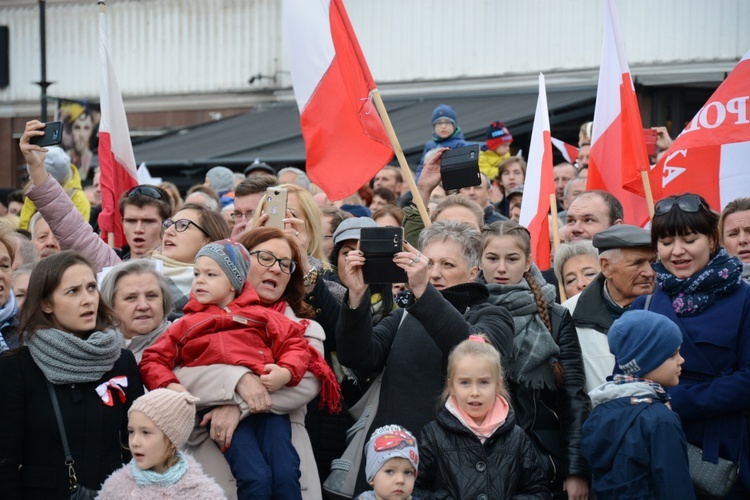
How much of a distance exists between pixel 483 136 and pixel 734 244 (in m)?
7.65

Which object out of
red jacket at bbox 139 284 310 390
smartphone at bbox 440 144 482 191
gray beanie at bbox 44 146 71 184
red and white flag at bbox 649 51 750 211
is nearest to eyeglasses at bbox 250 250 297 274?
red jacket at bbox 139 284 310 390

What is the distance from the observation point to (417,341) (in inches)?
218

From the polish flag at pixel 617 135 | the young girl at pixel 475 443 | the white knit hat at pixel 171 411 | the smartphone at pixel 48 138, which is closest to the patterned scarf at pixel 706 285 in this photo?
the young girl at pixel 475 443

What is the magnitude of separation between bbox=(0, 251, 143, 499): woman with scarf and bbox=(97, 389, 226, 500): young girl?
154 mm

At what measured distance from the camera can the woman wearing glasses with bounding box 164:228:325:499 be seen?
5.01 meters

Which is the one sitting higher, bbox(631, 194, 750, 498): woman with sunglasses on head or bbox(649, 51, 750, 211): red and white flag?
bbox(649, 51, 750, 211): red and white flag

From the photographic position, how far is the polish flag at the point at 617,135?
773 centimetres

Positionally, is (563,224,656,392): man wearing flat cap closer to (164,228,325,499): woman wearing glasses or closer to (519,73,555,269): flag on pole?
(164,228,325,499): woman wearing glasses

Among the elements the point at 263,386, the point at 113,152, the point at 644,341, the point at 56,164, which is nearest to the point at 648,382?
the point at 644,341

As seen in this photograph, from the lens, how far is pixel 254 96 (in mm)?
20109

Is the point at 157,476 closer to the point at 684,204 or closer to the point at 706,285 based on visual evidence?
the point at 706,285

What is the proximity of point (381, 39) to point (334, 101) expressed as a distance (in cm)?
1164

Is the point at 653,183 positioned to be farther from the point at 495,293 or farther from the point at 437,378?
the point at 437,378

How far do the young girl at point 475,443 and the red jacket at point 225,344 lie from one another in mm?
662
